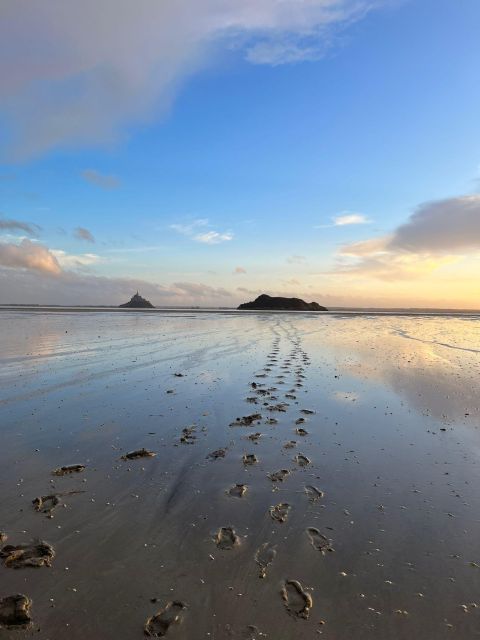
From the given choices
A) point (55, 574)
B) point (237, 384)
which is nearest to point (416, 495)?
point (55, 574)

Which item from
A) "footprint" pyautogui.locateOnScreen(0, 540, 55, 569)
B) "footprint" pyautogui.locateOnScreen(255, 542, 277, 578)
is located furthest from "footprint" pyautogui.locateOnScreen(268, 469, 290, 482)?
"footprint" pyautogui.locateOnScreen(0, 540, 55, 569)

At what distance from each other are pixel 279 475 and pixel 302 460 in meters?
0.75

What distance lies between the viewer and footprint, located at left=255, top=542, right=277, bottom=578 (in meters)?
4.25

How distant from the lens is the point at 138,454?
725 centimetres

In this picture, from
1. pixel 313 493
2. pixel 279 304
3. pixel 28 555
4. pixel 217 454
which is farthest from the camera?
pixel 279 304

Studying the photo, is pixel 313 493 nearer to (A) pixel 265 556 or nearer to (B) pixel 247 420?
(A) pixel 265 556

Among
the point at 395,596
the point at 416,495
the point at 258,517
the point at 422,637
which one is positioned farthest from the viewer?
the point at 416,495

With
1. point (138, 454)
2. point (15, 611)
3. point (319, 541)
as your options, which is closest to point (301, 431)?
point (138, 454)

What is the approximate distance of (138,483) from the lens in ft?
20.2

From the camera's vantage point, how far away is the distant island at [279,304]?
133 m

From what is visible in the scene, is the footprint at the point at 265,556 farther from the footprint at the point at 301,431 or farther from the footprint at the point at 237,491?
the footprint at the point at 301,431

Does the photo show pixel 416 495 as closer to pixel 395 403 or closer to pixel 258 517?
pixel 258 517

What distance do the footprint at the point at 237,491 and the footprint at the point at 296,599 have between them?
6.07 feet

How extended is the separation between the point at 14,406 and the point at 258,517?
7.59 metres
